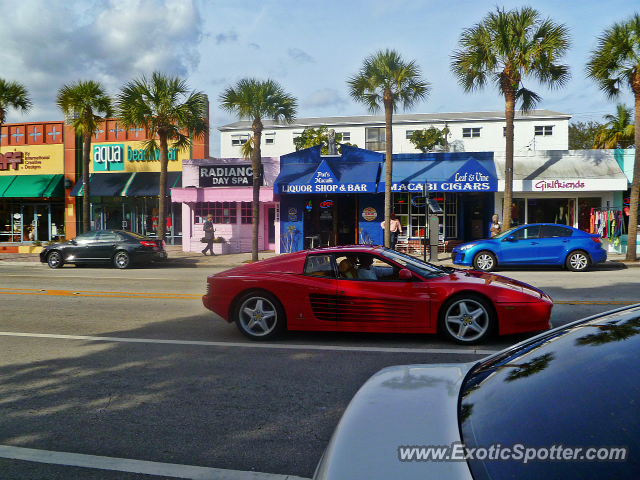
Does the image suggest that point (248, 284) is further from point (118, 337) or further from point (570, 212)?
point (570, 212)

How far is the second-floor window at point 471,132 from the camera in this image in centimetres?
4500

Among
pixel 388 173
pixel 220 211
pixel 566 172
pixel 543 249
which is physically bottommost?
pixel 543 249

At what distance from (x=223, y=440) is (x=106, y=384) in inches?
76.2

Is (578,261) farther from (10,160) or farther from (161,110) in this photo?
(10,160)

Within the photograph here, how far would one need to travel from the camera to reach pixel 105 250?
1847 centimetres

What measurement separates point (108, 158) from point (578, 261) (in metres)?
25.0

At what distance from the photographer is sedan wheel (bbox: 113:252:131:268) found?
18.3 meters

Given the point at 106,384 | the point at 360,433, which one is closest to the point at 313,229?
the point at 106,384

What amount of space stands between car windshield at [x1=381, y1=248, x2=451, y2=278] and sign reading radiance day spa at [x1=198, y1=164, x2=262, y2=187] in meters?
18.2

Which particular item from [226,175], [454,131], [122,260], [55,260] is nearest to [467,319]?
[122,260]

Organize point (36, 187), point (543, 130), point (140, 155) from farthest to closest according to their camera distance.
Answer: point (543, 130) < point (36, 187) < point (140, 155)

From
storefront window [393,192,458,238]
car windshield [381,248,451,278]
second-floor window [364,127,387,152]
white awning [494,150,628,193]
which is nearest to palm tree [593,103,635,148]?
white awning [494,150,628,193]

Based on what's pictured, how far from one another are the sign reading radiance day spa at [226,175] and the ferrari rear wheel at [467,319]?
19024mm

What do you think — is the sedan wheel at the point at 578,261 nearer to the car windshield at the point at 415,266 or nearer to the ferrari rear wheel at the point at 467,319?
the car windshield at the point at 415,266
